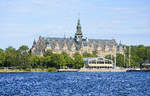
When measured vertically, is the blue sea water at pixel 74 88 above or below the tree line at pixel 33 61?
below

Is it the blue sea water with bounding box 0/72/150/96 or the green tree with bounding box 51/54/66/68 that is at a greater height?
the green tree with bounding box 51/54/66/68

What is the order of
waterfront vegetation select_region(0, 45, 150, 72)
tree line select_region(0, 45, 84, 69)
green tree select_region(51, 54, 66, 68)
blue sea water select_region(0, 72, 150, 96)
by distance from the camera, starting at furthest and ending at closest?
green tree select_region(51, 54, 66, 68)
waterfront vegetation select_region(0, 45, 150, 72)
tree line select_region(0, 45, 84, 69)
blue sea water select_region(0, 72, 150, 96)

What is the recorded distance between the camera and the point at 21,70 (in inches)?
6747

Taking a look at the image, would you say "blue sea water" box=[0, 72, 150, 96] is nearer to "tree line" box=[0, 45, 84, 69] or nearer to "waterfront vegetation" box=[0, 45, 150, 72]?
"tree line" box=[0, 45, 84, 69]

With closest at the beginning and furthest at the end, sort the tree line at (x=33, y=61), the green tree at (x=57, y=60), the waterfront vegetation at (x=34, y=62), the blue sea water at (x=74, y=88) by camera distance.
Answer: the blue sea water at (x=74, y=88), the tree line at (x=33, y=61), the waterfront vegetation at (x=34, y=62), the green tree at (x=57, y=60)

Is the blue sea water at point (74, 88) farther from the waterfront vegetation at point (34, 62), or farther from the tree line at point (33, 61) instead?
the waterfront vegetation at point (34, 62)

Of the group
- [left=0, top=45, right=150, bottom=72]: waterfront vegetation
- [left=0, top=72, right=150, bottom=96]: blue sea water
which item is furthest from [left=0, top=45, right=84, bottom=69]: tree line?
[left=0, top=72, right=150, bottom=96]: blue sea water

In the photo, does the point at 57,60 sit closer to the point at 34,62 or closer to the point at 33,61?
the point at 34,62

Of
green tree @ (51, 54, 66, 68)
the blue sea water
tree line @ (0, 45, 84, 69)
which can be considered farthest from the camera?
green tree @ (51, 54, 66, 68)

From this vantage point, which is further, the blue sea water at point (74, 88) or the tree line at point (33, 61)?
the tree line at point (33, 61)

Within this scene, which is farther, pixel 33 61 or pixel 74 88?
pixel 33 61

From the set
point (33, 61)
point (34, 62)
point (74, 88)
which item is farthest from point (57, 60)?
point (74, 88)

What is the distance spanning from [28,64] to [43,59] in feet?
51.1

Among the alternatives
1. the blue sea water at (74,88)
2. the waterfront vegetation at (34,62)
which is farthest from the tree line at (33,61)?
the blue sea water at (74,88)
